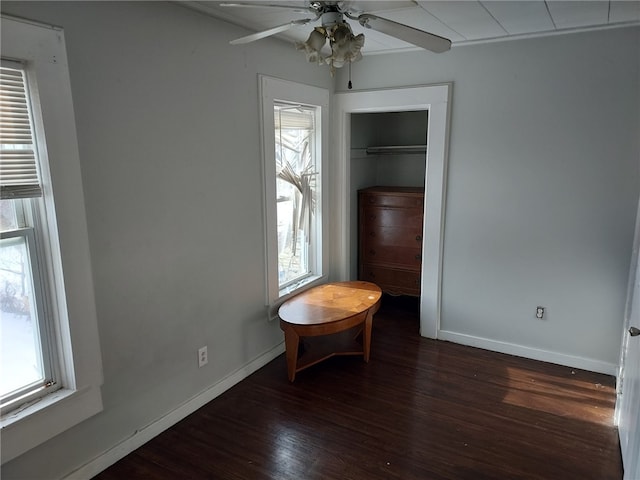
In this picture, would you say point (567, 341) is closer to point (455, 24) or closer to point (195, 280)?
point (455, 24)

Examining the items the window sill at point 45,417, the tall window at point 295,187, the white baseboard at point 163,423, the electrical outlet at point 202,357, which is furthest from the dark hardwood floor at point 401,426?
the tall window at point 295,187

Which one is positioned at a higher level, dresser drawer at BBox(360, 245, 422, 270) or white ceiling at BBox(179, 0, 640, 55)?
white ceiling at BBox(179, 0, 640, 55)

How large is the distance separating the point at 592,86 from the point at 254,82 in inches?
86.0

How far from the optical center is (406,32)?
5.88ft

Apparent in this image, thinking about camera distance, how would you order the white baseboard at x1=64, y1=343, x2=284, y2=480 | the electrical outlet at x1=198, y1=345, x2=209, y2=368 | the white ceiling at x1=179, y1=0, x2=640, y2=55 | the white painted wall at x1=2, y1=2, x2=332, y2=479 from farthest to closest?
the electrical outlet at x1=198, y1=345, x2=209, y2=368 < the white ceiling at x1=179, y1=0, x2=640, y2=55 < the white baseboard at x1=64, y1=343, x2=284, y2=480 < the white painted wall at x1=2, y1=2, x2=332, y2=479

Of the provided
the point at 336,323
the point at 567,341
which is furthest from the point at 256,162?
the point at 567,341

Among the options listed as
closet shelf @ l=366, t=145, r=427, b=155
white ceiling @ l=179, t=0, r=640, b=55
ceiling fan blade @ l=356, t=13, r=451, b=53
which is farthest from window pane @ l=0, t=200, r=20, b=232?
closet shelf @ l=366, t=145, r=427, b=155

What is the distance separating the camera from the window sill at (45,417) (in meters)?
1.76

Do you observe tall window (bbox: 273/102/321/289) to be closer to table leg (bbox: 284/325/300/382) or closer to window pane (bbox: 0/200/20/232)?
table leg (bbox: 284/325/300/382)

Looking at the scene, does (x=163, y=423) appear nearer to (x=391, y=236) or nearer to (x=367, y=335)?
(x=367, y=335)

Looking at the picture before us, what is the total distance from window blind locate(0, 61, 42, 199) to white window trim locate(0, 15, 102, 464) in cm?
4


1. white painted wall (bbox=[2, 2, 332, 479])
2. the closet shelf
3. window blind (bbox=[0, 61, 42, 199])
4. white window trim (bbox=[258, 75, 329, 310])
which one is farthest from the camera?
the closet shelf

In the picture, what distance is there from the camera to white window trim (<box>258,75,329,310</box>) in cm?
294

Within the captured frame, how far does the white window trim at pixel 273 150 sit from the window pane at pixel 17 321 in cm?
151
